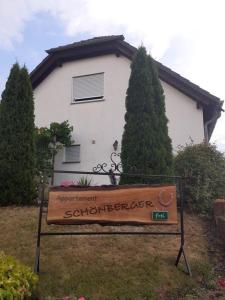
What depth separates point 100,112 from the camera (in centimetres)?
1519

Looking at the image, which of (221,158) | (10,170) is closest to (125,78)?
(221,158)

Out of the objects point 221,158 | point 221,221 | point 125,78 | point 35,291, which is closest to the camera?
point 35,291

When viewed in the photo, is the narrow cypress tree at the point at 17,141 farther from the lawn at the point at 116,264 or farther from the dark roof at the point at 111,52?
the dark roof at the point at 111,52

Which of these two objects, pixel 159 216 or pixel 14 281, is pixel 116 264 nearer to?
pixel 159 216

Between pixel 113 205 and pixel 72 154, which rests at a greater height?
pixel 72 154

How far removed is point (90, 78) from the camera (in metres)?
15.9

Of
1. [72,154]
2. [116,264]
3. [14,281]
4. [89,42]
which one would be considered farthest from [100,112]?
[14,281]

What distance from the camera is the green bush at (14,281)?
146 inches

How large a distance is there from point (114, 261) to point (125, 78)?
34.0 ft

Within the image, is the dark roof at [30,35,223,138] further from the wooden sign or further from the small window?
the wooden sign

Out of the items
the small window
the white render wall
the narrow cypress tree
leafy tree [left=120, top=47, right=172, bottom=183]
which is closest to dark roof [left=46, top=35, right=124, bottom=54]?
the white render wall

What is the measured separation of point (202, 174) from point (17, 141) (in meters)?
4.76

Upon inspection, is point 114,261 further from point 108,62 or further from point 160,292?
point 108,62

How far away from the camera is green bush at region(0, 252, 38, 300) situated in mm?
3715
